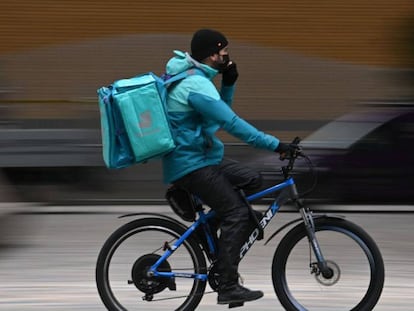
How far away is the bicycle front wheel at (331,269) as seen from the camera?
5.54 meters

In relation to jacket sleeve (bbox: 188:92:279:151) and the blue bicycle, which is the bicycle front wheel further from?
jacket sleeve (bbox: 188:92:279:151)

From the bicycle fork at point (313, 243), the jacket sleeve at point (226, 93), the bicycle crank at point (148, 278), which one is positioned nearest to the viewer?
the bicycle fork at point (313, 243)

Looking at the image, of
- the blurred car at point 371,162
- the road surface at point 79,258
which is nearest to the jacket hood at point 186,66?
the road surface at point 79,258

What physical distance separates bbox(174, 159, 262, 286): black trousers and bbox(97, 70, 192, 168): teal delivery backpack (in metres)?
0.29

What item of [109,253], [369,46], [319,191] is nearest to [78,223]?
[319,191]

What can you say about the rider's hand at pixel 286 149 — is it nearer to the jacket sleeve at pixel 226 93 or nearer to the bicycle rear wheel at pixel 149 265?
the jacket sleeve at pixel 226 93

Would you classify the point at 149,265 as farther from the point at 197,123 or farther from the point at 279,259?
the point at 197,123

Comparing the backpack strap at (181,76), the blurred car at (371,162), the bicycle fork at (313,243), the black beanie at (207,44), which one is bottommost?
the blurred car at (371,162)

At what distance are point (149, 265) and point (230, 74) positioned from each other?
1245 mm

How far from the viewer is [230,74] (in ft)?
18.8

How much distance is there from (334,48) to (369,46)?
0.69 metres

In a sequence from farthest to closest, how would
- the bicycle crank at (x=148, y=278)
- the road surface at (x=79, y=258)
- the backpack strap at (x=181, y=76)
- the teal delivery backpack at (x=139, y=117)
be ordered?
the road surface at (x=79, y=258), the bicycle crank at (x=148, y=278), the backpack strap at (x=181, y=76), the teal delivery backpack at (x=139, y=117)

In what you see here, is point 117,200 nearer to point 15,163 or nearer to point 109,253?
point 15,163

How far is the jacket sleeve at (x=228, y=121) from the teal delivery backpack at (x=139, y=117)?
215 mm
